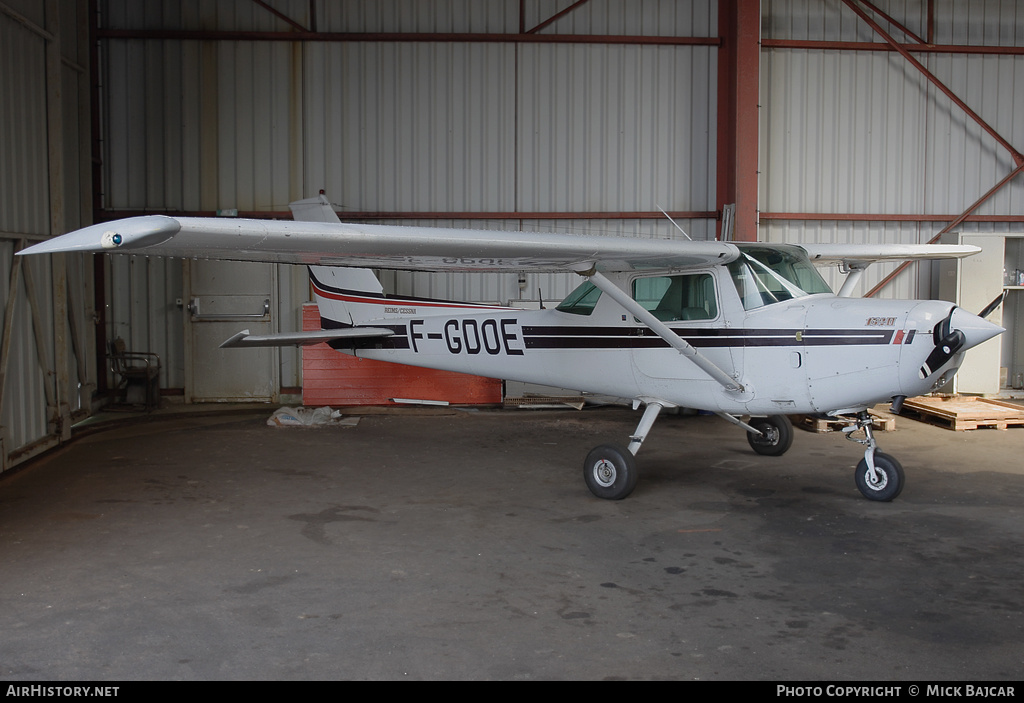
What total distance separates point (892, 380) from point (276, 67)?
9688 millimetres

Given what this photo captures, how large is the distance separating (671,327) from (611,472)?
1290 mm

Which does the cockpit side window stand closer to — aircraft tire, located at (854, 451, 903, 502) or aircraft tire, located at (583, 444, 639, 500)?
aircraft tire, located at (583, 444, 639, 500)

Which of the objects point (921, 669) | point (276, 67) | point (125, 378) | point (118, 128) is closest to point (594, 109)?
point (276, 67)

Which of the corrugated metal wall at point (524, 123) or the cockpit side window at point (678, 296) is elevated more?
the corrugated metal wall at point (524, 123)

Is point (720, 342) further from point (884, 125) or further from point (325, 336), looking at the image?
point (884, 125)

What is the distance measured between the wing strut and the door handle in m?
6.81

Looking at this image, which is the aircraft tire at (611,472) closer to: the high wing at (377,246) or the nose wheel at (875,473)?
the high wing at (377,246)

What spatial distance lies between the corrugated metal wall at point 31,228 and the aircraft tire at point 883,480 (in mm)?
7396

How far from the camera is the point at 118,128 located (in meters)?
12.0

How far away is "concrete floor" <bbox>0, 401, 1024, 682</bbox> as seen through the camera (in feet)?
12.5

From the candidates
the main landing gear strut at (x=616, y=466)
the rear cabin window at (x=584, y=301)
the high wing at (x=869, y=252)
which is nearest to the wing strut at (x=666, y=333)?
the main landing gear strut at (x=616, y=466)

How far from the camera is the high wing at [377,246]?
12.5ft

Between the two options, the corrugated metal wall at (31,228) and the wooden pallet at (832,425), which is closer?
the corrugated metal wall at (31,228)

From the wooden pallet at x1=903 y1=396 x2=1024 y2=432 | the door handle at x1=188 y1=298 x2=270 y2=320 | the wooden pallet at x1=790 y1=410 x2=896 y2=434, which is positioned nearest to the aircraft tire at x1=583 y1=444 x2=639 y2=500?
the wooden pallet at x1=790 y1=410 x2=896 y2=434
